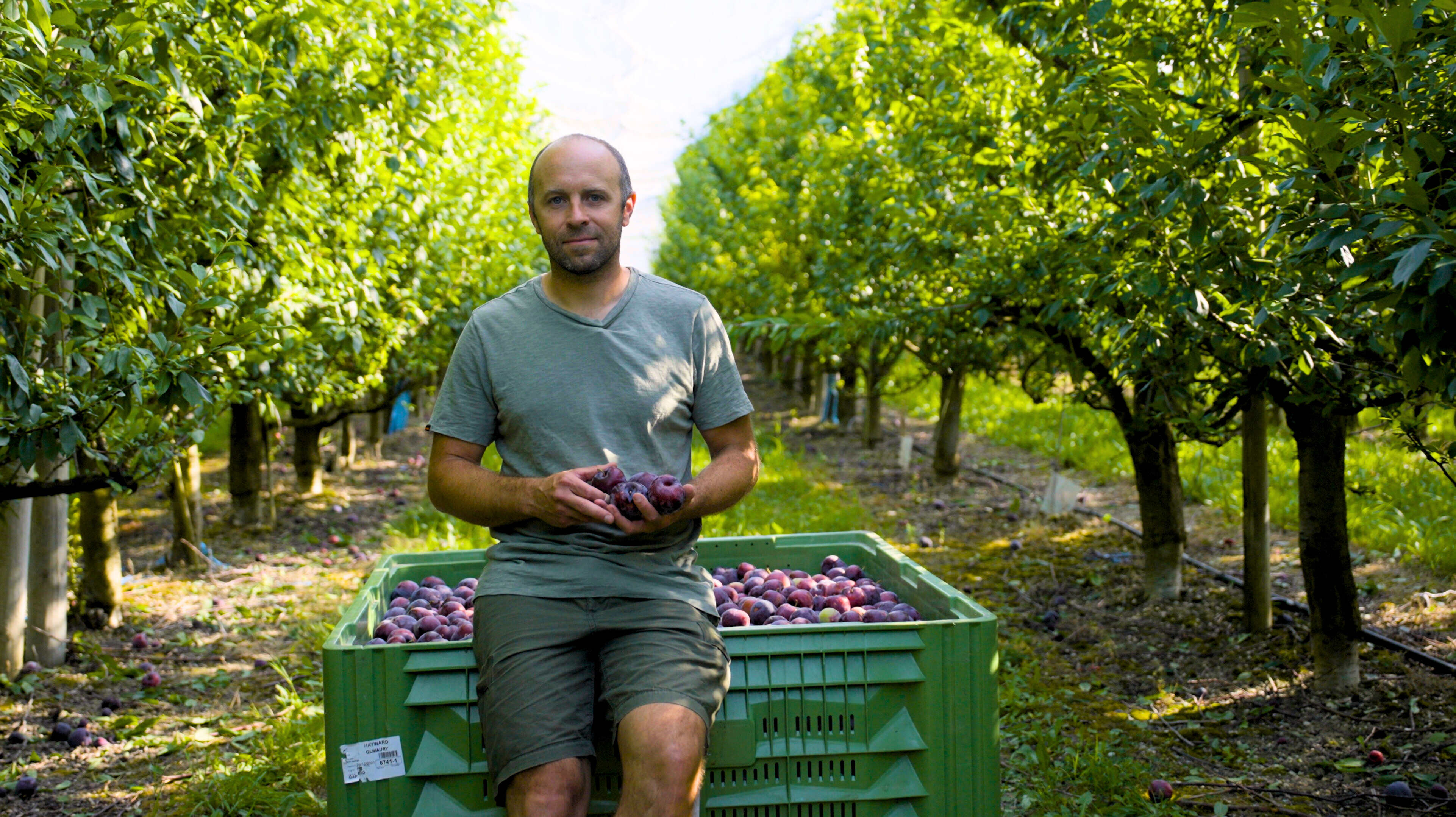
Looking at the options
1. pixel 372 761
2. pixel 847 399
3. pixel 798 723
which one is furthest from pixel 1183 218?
pixel 847 399

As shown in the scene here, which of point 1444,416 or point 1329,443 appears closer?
point 1329,443

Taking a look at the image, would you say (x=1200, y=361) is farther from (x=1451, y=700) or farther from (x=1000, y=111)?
(x=1000, y=111)

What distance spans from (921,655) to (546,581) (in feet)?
2.88

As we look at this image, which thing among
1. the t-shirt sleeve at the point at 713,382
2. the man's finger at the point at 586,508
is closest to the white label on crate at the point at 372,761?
the man's finger at the point at 586,508

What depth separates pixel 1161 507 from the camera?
6.00m

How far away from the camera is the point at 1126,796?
3619 mm

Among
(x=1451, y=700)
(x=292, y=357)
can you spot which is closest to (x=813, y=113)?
(x=292, y=357)

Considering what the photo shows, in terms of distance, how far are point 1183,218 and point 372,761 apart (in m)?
2.90

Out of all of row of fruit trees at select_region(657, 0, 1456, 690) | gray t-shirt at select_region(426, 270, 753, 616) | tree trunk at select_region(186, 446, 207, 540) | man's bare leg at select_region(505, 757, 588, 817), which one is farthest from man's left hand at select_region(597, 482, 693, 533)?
tree trunk at select_region(186, 446, 207, 540)

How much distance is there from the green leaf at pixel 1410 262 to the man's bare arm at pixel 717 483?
131 centimetres

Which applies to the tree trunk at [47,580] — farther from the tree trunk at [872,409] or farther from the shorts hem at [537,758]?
the tree trunk at [872,409]

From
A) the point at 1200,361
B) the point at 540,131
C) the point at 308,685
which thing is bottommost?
the point at 308,685

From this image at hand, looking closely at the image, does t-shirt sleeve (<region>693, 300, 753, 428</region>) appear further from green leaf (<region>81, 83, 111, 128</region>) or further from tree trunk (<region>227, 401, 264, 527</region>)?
tree trunk (<region>227, 401, 264, 527</region>)

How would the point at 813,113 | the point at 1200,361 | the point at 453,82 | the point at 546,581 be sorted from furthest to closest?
1. the point at 813,113
2. the point at 453,82
3. the point at 1200,361
4. the point at 546,581
